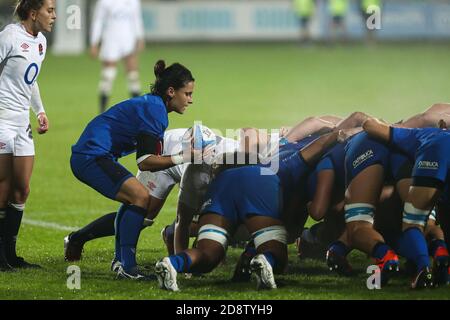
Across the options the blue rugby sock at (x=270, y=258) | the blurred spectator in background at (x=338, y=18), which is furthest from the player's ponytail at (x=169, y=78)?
the blurred spectator in background at (x=338, y=18)

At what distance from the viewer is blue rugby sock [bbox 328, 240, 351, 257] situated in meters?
7.51

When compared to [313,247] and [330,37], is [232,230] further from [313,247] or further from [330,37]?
[330,37]

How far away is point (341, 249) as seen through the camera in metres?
7.52

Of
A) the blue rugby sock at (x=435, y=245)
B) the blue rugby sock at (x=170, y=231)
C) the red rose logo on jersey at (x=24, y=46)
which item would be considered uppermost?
the red rose logo on jersey at (x=24, y=46)

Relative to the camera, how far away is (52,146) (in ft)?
49.3

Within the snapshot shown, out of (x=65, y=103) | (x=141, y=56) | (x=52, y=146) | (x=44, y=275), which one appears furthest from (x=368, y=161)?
(x=141, y=56)

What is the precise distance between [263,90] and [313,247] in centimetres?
1307

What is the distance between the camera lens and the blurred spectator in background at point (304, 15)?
29905 mm

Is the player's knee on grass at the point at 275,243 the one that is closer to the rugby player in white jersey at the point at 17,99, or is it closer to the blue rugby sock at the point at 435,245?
the blue rugby sock at the point at 435,245

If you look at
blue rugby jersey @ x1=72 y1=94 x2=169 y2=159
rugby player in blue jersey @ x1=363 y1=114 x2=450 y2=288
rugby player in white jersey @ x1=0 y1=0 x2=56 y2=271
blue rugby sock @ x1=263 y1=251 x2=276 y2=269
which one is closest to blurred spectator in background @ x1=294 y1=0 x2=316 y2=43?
rugby player in white jersey @ x1=0 y1=0 x2=56 y2=271

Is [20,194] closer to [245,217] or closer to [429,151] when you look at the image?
[245,217]

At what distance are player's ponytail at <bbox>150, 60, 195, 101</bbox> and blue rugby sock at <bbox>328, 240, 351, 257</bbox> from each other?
4.91ft

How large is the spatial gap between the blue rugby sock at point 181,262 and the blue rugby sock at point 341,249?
1.08 meters

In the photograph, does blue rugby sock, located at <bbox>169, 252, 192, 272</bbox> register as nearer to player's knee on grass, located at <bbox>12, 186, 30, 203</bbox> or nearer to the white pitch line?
player's knee on grass, located at <bbox>12, 186, 30, 203</bbox>
